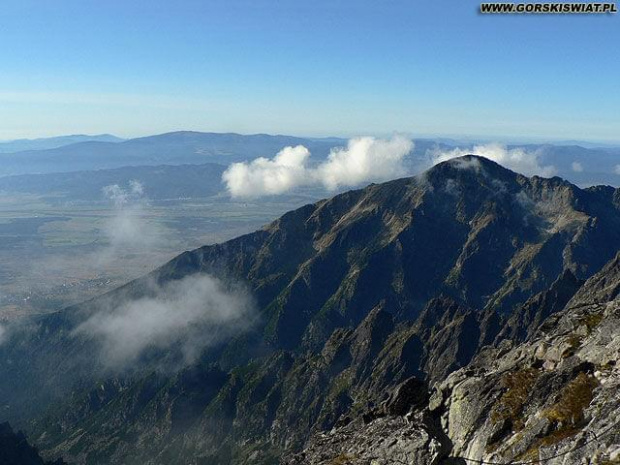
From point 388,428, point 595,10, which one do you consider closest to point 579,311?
point 388,428

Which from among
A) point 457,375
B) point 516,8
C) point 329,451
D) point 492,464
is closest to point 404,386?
point 457,375

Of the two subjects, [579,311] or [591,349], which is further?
[579,311]

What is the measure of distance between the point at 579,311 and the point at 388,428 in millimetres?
36741

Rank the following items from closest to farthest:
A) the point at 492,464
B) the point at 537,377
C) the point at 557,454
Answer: the point at 557,454 → the point at 492,464 → the point at 537,377

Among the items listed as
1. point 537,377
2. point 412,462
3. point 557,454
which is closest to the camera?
point 557,454

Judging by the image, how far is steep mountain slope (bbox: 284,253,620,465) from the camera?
163 ft

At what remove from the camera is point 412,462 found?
2391 inches

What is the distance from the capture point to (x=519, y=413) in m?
59.4

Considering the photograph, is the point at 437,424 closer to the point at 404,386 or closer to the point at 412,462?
the point at 412,462

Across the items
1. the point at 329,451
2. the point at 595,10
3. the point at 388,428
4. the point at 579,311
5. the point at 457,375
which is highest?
the point at 595,10

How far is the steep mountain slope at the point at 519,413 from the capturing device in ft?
163

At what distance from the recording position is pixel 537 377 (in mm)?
65562

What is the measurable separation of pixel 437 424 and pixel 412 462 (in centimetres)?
827

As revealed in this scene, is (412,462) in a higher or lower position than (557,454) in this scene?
lower
